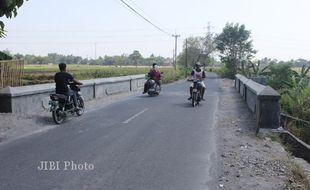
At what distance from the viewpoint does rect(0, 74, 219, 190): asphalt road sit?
20.8ft

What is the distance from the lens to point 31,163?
745 centimetres

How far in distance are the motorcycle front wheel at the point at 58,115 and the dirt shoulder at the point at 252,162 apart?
15.1ft

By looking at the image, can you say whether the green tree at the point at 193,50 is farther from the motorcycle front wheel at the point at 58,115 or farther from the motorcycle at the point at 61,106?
the motorcycle front wheel at the point at 58,115

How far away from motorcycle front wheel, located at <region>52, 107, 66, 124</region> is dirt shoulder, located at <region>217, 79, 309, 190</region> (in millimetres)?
4604

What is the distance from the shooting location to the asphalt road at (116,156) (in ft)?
20.8

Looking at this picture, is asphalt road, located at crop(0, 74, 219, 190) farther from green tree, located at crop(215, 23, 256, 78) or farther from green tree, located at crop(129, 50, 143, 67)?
green tree, located at crop(129, 50, 143, 67)

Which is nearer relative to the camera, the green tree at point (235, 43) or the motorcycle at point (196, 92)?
the motorcycle at point (196, 92)

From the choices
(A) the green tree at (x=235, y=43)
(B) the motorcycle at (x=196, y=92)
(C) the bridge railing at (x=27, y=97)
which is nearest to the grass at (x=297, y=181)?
(C) the bridge railing at (x=27, y=97)

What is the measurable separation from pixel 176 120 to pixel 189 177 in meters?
6.56

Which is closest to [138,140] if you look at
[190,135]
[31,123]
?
[190,135]

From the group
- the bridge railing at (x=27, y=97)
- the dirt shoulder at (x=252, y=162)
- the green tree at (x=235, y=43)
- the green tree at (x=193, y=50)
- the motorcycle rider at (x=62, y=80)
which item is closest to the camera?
the dirt shoulder at (x=252, y=162)

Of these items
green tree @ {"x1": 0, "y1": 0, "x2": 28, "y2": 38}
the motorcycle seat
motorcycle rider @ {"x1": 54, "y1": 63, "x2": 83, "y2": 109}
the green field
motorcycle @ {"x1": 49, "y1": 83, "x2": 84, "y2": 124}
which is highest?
green tree @ {"x1": 0, "y1": 0, "x2": 28, "y2": 38}

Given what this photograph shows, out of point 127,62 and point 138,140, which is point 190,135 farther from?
point 127,62

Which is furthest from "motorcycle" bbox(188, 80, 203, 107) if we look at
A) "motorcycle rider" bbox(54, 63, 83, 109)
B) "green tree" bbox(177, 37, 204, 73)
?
"green tree" bbox(177, 37, 204, 73)
